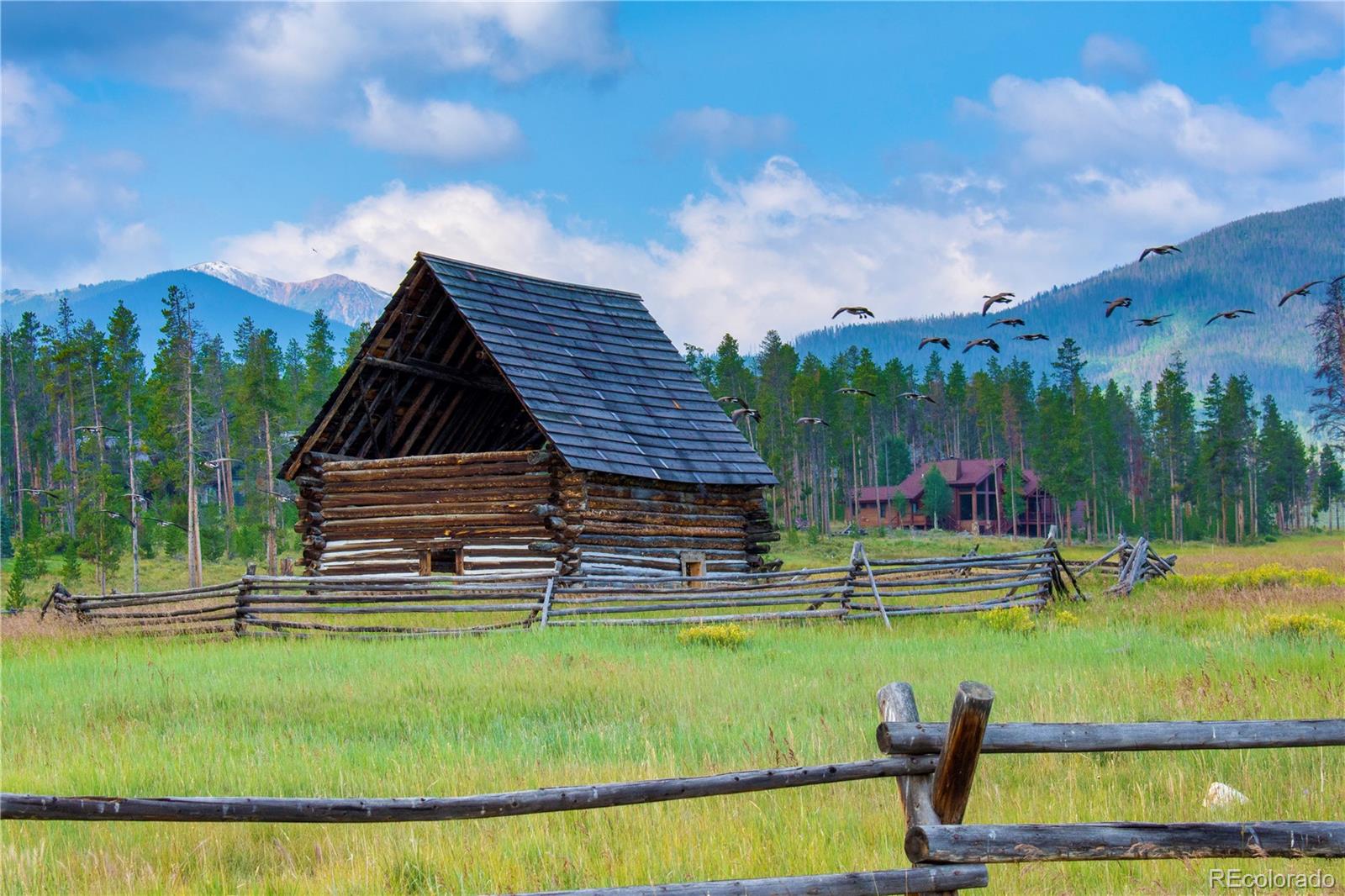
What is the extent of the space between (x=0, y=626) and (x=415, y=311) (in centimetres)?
951

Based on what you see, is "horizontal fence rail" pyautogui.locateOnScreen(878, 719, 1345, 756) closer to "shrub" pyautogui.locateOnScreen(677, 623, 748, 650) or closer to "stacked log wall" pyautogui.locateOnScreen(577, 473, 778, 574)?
"shrub" pyautogui.locateOnScreen(677, 623, 748, 650)

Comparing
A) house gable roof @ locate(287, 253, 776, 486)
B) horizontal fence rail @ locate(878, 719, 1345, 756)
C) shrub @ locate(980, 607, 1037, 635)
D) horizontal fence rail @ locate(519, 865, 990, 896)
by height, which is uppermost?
house gable roof @ locate(287, 253, 776, 486)

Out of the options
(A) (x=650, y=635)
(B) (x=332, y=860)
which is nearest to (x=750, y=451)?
(A) (x=650, y=635)

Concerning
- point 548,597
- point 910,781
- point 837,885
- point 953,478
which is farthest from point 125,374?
point 837,885

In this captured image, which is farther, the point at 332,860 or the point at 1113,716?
the point at 1113,716

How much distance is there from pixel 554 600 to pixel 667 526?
6451 millimetres

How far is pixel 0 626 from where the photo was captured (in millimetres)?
20734

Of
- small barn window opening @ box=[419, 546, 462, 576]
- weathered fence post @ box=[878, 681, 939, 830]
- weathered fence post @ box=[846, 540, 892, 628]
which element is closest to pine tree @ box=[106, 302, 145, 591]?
small barn window opening @ box=[419, 546, 462, 576]

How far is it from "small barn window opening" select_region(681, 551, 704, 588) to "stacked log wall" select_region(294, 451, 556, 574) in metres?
3.39

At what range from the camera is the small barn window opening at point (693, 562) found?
83.7ft

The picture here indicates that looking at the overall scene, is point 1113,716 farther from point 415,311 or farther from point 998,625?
point 415,311

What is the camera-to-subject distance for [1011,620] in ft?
57.3

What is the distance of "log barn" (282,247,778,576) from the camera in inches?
920

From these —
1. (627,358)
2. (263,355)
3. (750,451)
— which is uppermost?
(263,355)
